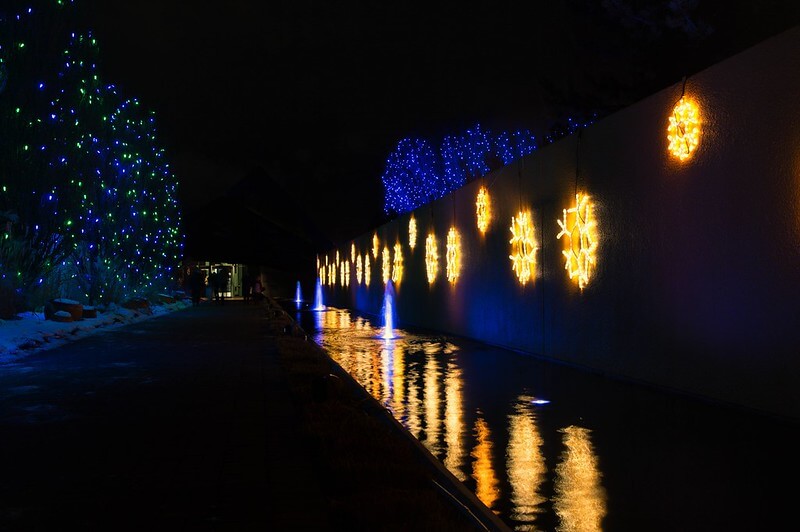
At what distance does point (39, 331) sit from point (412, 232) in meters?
12.3

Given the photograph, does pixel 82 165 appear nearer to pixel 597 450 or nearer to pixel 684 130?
pixel 684 130

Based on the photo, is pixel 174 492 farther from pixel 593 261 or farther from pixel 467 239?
pixel 467 239

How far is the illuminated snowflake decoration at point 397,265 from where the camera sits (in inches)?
1126

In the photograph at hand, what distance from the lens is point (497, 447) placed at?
22.6 feet

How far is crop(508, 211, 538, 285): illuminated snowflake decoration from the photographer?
14688 millimetres

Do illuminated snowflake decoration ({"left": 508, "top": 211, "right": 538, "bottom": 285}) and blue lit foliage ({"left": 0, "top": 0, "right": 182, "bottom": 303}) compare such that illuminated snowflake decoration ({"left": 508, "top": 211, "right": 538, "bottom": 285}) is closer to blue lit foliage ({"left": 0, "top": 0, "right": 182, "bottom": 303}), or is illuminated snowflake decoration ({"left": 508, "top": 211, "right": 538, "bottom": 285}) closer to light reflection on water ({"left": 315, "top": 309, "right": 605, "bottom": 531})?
light reflection on water ({"left": 315, "top": 309, "right": 605, "bottom": 531})

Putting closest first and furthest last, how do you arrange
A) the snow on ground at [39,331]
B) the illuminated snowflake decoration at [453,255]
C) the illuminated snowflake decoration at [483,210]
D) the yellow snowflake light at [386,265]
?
1. the snow on ground at [39,331]
2. the illuminated snowflake decoration at [483,210]
3. the illuminated snowflake decoration at [453,255]
4. the yellow snowflake light at [386,265]

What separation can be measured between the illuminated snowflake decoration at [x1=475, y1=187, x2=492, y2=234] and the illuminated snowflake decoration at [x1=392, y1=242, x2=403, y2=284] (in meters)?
10.2

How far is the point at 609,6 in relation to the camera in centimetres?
3281

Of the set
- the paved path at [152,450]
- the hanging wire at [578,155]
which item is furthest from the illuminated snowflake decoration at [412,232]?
the paved path at [152,450]

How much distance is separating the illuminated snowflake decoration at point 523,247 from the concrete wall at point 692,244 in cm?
25

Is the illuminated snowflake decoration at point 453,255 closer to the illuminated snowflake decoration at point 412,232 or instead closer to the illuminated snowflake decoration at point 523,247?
the illuminated snowflake decoration at point 523,247

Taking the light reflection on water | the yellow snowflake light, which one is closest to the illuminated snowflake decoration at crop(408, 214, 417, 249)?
the yellow snowflake light

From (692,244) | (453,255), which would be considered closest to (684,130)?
(692,244)
